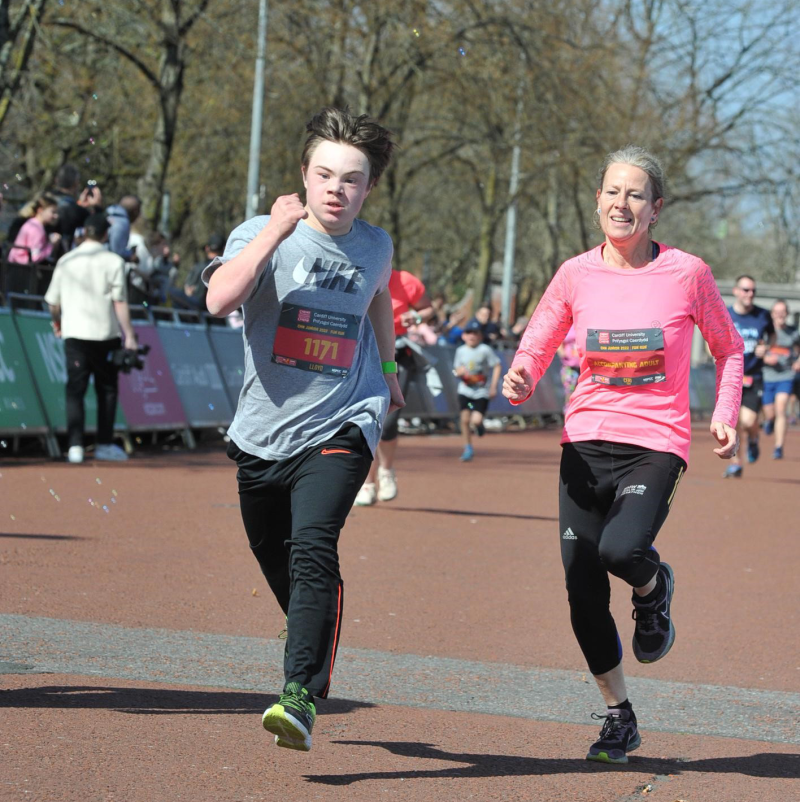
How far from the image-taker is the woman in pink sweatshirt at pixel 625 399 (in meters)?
4.62

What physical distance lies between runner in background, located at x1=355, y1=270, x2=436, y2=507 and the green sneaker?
240 inches

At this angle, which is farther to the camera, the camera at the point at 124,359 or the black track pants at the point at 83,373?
the camera at the point at 124,359

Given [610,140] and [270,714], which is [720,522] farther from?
[610,140]

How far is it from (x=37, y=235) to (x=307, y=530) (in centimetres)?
1043

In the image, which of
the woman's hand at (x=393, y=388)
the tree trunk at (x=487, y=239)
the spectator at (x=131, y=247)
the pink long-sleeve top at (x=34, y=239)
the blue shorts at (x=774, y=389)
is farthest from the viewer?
the tree trunk at (x=487, y=239)

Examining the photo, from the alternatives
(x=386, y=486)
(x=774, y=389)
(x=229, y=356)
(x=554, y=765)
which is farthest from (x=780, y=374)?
(x=554, y=765)

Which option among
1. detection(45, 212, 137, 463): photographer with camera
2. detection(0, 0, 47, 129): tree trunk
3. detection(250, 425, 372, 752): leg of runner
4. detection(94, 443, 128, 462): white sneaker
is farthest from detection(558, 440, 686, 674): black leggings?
detection(0, 0, 47, 129): tree trunk

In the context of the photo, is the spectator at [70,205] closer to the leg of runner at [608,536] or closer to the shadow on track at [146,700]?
the shadow on track at [146,700]

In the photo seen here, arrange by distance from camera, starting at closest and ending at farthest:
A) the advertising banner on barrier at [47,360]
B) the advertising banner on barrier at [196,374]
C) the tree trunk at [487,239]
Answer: the advertising banner on barrier at [47,360]
the advertising banner on barrier at [196,374]
the tree trunk at [487,239]

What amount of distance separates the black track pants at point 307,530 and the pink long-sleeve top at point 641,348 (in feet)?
2.64

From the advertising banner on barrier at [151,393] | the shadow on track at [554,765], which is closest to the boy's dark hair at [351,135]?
the shadow on track at [554,765]

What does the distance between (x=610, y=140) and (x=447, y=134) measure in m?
4.50

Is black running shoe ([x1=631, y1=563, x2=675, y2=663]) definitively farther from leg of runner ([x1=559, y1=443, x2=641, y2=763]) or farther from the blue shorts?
the blue shorts

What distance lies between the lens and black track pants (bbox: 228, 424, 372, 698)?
4.14 metres
